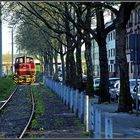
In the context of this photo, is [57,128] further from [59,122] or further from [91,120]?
[91,120]

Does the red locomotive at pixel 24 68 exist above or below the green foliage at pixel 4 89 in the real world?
above

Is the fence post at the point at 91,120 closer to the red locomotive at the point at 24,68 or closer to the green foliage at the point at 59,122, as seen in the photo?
the green foliage at the point at 59,122

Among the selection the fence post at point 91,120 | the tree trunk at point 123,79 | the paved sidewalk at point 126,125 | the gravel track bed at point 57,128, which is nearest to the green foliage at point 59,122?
the gravel track bed at point 57,128

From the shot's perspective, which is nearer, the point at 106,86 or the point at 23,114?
the point at 23,114

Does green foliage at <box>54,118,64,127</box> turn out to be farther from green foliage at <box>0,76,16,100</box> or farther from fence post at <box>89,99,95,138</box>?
green foliage at <box>0,76,16,100</box>

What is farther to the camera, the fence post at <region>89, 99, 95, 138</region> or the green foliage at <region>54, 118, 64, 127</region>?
the green foliage at <region>54, 118, 64, 127</region>

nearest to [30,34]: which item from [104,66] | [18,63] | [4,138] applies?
[18,63]

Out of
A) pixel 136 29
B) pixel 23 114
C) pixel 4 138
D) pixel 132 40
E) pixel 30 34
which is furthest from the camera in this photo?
pixel 136 29

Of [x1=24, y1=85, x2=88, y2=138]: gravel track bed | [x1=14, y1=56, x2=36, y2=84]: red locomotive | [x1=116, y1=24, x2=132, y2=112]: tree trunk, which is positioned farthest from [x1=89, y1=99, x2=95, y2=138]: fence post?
[x1=14, y1=56, x2=36, y2=84]: red locomotive

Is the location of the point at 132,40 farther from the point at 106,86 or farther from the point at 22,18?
the point at 22,18

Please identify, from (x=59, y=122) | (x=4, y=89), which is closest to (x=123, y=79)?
(x=59, y=122)

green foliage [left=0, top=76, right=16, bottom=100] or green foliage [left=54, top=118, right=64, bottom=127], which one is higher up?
green foliage [left=0, top=76, right=16, bottom=100]

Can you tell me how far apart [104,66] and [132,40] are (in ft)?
28.0

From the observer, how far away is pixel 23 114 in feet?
82.4
